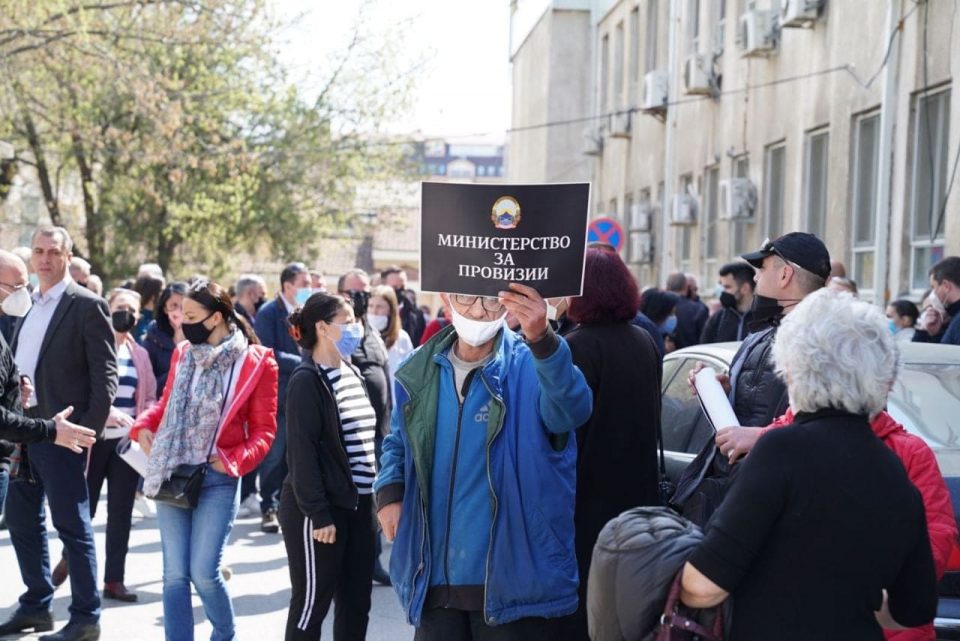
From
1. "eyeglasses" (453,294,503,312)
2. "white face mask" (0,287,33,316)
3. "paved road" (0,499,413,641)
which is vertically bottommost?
"paved road" (0,499,413,641)

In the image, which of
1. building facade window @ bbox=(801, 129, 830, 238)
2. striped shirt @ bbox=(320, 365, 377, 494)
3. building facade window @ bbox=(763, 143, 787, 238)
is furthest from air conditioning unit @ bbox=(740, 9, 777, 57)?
striped shirt @ bbox=(320, 365, 377, 494)

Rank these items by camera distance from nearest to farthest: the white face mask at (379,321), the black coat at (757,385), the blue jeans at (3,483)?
the black coat at (757,385) < the blue jeans at (3,483) < the white face mask at (379,321)

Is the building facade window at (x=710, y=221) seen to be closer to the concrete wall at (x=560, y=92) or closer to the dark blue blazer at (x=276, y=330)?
the concrete wall at (x=560, y=92)

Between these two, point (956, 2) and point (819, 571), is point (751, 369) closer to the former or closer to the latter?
point (819, 571)

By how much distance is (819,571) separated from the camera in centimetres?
326

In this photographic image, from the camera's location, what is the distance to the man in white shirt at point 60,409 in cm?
712

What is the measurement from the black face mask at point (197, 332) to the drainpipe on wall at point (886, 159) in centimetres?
1015

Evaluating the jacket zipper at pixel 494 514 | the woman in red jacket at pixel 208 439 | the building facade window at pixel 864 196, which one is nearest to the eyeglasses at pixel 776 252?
the jacket zipper at pixel 494 514

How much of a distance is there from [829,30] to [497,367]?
13521 mm

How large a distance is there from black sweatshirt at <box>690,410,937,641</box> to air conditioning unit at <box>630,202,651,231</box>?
80.4ft

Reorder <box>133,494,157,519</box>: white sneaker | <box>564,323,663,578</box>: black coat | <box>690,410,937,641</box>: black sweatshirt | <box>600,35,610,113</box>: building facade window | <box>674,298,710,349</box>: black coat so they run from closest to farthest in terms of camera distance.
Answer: <box>690,410,937,641</box>: black sweatshirt, <box>564,323,663,578</box>: black coat, <box>133,494,157,519</box>: white sneaker, <box>674,298,710,349</box>: black coat, <box>600,35,610,113</box>: building facade window

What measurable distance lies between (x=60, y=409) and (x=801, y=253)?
4.19m

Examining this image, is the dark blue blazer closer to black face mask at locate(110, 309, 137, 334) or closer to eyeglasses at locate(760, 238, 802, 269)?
black face mask at locate(110, 309, 137, 334)

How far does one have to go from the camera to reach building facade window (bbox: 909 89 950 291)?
541 inches
